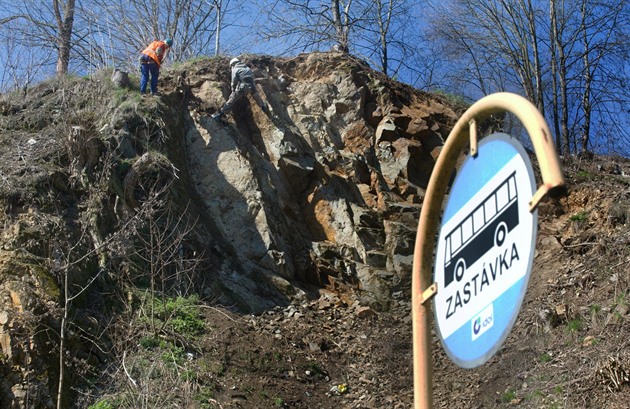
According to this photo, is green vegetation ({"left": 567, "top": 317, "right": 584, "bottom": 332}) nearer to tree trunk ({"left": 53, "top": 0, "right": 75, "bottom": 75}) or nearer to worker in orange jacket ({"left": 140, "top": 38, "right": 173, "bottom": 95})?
worker in orange jacket ({"left": 140, "top": 38, "right": 173, "bottom": 95})

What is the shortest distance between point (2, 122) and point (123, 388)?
643 centimetres

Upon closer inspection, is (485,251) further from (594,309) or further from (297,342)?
(594,309)

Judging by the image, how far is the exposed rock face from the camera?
1527 centimetres

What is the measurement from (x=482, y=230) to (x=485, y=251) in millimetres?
95

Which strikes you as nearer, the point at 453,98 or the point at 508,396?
the point at 508,396

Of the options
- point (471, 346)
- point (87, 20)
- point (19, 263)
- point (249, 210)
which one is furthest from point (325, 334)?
point (87, 20)

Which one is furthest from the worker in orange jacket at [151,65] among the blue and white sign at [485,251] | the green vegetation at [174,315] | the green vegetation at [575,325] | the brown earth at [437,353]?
the blue and white sign at [485,251]

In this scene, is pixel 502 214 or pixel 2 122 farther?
pixel 2 122

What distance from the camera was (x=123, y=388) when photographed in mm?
10930

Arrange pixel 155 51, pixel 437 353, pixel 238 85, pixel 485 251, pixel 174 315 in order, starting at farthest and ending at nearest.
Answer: pixel 238 85
pixel 155 51
pixel 437 353
pixel 174 315
pixel 485 251

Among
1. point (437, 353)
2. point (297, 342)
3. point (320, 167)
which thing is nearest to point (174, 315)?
point (297, 342)

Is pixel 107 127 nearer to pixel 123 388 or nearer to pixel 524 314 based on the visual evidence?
pixel 123 388

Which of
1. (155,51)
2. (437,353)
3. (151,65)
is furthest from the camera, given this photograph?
(155,51)

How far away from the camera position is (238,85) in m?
17.2
